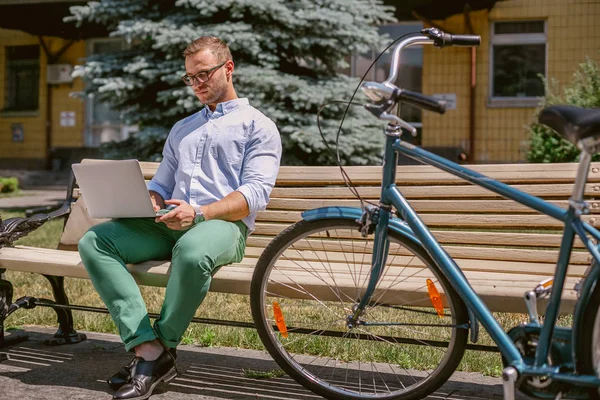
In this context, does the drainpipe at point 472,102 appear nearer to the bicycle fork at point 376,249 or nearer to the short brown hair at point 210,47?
the short brown hair at point 210,47

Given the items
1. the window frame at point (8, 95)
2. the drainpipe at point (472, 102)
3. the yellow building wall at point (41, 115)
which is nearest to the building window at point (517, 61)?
the drainpipe at point (472, 102)

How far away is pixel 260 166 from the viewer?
11.0 ft

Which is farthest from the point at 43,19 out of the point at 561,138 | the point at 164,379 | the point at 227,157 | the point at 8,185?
the point at 164,379

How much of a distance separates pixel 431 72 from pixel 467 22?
1203 millimetres

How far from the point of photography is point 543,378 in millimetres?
2455

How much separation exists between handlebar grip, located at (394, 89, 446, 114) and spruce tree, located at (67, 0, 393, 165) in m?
6.54

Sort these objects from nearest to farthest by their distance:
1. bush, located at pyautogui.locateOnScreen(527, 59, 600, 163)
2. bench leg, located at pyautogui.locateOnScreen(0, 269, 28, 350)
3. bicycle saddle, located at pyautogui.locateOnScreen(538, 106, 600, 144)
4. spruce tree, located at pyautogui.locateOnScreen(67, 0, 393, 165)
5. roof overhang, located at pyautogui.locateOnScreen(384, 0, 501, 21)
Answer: bicycle saddle, located at pyautogui.locateOnScreen(538, 106, 600, 144) → bench leg, located at pyautogui.locateOnScreen(0, 269, 28, 350) → bush, located at pyautogui.locateOnScreen(527, 59, 600, 163) → spruce tree, located at pyautogui.locateOnScreen(67, 0, 393, 165) → roof overhang, located at pyautogui.locateOnScreen(384, 0, 501, 21)

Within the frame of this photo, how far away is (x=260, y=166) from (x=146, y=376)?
3.17 ft

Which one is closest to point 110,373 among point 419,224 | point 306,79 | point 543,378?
point 419,224

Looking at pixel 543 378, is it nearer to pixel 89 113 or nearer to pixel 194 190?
pixel 194 190

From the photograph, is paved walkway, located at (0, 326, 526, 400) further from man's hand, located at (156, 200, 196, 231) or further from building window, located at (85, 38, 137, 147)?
building window, located at (85, 38, 137, 147)

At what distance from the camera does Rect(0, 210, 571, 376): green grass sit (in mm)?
3533

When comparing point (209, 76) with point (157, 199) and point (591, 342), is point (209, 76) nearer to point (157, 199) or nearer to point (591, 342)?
point (157, 199)

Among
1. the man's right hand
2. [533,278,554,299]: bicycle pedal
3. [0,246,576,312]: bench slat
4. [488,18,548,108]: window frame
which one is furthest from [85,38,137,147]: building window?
[533,278,554,299]: bicycle pedal
